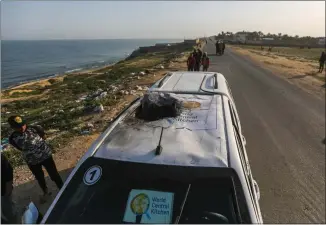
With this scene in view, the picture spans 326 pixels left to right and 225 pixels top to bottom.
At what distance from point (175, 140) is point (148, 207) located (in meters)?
0.81

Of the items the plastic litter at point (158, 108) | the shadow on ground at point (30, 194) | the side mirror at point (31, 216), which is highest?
the plastic litter at point (158, 108)

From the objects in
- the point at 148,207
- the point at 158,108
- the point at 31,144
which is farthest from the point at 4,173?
the point at 148,207

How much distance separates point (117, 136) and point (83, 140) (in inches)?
169

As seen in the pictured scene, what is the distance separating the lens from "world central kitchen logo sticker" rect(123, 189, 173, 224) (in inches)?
93.2

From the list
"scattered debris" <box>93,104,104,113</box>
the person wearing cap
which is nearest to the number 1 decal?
the person wearing cap

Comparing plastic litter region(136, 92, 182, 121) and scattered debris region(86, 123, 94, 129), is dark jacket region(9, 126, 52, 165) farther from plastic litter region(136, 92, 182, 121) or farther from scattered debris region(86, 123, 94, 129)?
scattered debris region(86, 123, 94, 129)

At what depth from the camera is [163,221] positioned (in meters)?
2.34

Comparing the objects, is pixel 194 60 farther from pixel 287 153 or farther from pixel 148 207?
pixel 148 207

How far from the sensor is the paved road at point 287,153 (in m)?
4.70

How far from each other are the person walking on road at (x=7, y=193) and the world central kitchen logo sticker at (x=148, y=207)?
2.10 meters

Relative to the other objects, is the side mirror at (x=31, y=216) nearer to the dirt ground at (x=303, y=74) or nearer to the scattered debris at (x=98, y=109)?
the dirt ground at (x=303, y=74)

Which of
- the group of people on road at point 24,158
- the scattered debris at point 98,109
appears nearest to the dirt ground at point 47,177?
the group of people on road at point 24,158

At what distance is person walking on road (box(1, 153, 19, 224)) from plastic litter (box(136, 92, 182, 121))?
1825 mm

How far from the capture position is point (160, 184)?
2553 millimetres
